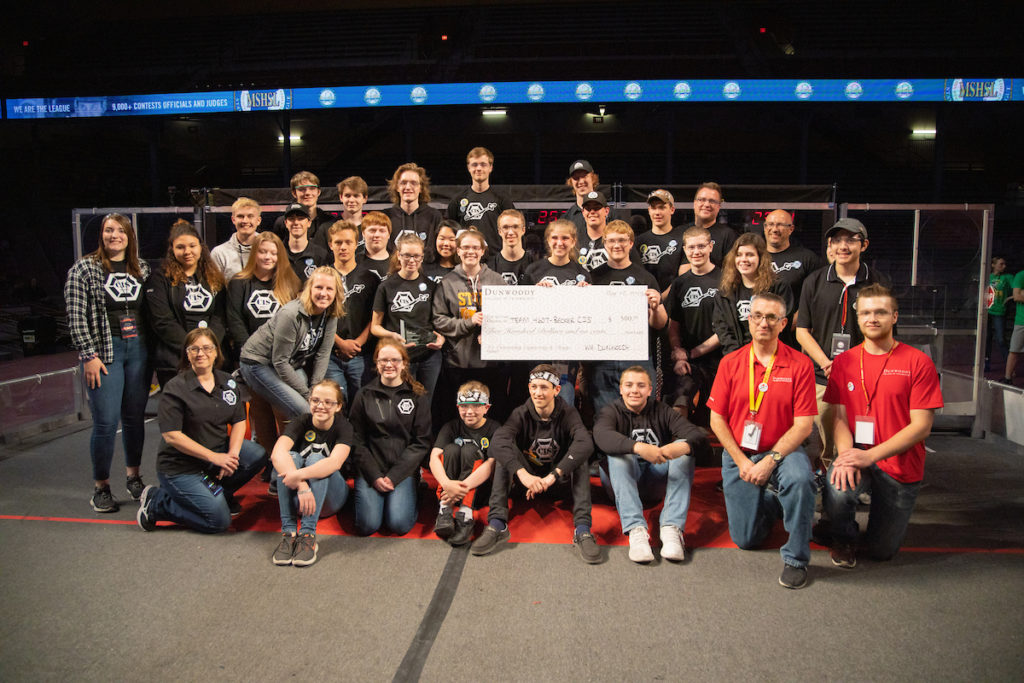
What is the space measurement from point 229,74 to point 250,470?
58.8ft

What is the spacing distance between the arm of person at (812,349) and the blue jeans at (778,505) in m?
0.85

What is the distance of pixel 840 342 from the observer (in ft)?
13.1

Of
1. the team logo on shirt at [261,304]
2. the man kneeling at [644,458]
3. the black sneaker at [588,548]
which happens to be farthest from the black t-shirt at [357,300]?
the black sneaker at [588,548]

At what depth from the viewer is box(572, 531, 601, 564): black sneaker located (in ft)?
11.3

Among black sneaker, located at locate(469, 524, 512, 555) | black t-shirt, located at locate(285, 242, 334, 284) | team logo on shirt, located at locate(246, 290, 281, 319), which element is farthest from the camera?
black t-shirt, located at locate(285, 242, 334, 284)

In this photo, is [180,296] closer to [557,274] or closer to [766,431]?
[557,274]

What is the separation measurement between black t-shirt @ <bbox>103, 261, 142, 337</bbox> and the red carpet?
1432 mm

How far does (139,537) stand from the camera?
12.4ft

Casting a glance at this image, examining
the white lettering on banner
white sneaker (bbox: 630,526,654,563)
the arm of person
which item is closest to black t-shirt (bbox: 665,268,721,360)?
the white lettering on banner

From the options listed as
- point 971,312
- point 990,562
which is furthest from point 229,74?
point 990,562

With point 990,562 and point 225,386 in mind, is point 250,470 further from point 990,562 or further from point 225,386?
point 990,562

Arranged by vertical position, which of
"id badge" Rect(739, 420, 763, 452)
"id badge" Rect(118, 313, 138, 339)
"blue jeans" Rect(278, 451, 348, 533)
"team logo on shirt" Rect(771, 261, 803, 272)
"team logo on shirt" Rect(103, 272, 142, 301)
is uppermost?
"team logo on shirt" Rect(771, 261, 803, 272)

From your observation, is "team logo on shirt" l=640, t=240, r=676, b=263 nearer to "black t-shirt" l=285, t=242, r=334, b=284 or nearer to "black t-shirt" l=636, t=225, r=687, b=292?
"black t-shirt" l=636, t=225, r=687, b=292

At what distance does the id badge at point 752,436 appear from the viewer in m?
3.44
